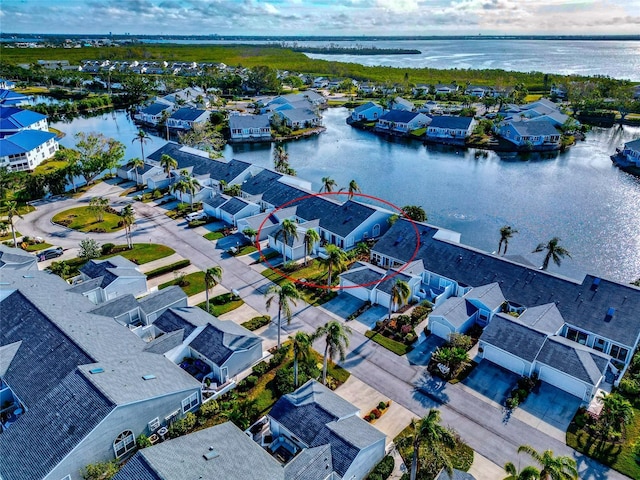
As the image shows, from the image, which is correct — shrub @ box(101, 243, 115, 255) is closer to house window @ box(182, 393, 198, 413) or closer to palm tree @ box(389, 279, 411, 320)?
house window @ box(182, 393, 198, 413)

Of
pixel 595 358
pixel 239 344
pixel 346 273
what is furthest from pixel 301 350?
pixel 595 358

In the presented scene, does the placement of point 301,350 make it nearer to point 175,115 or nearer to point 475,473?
point 475,473

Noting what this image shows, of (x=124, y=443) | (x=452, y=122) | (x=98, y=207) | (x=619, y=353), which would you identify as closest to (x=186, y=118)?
(x=98, y=207)

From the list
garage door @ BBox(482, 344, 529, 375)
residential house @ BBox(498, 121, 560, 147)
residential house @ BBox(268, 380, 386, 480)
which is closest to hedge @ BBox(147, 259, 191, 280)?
residential house @ BBox(268, 380, 386, 480)

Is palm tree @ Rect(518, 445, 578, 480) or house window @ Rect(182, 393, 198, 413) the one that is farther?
house window @ Rect(182, 393, 198, 413)

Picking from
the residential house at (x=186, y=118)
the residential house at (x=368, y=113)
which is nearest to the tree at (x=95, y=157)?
the residential house at (x=186, y=118)
